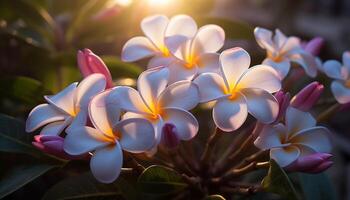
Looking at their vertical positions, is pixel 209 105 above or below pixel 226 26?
below

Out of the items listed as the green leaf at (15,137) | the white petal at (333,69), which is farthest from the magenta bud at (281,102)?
the green leaf at (15,137)

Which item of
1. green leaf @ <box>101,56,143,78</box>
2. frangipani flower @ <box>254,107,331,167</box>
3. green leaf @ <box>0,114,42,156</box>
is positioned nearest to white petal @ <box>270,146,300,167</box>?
frangipani flower @ <box>254,107,331,167</box>

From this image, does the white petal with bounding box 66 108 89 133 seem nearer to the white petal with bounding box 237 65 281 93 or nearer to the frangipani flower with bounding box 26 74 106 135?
the frangipani flower with bounding box 26 74 106 135

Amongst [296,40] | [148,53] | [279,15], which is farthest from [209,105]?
[279,15]

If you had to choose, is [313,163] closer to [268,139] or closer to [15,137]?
[268,139]

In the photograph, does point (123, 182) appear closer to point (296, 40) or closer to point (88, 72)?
point (88, 72)

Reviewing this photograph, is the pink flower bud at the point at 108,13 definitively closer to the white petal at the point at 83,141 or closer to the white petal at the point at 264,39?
the white petal at the point at 264,39

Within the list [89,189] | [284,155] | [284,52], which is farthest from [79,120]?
[284,52]
